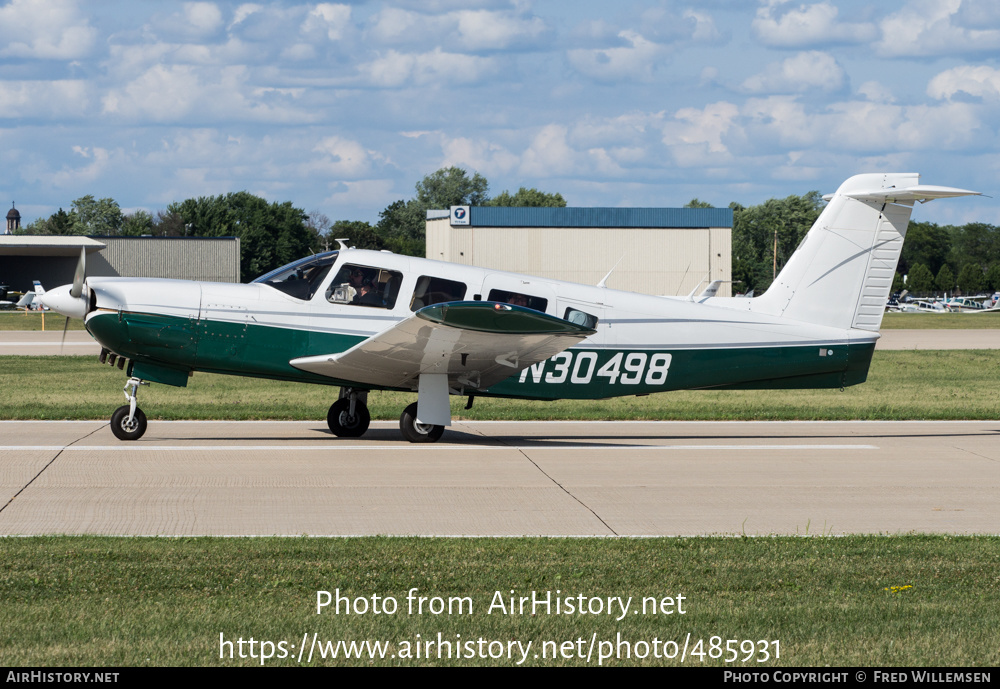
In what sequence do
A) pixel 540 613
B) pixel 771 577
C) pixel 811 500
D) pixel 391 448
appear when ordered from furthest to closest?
pixel 391 448
pixel 811 500
pixel 771 577
pixel 540 613

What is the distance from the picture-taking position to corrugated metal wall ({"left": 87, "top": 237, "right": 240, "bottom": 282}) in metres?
81.0

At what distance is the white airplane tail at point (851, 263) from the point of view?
14055 mm

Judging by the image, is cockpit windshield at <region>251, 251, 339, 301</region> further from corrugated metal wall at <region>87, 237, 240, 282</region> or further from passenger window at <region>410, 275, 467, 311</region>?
corrugated metal wall at <region>87, 237, 240, 282</region>

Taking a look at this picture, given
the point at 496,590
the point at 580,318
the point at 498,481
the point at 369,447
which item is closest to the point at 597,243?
the point at 580,318

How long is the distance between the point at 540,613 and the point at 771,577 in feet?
5.66

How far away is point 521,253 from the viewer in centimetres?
7488

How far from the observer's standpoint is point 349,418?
45.9 feet

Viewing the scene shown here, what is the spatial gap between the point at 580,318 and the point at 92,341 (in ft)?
86.7

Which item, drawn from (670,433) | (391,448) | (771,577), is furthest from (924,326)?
(771,577)

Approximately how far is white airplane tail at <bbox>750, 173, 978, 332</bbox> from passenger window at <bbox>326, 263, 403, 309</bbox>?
4915mm

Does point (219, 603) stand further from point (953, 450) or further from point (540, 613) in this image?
point (953, 450)

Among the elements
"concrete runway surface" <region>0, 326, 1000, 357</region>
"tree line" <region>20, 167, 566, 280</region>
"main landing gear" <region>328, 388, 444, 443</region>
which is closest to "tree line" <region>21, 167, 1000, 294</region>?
"tree line" <region>20, 167, 566, 280</region>

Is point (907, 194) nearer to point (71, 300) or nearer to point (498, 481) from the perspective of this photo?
point (498, 481)
